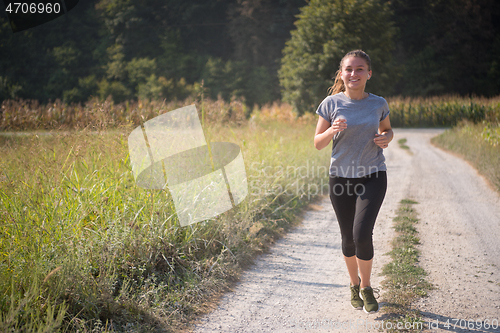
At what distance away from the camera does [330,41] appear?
21.1 metres

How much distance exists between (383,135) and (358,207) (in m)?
0.57

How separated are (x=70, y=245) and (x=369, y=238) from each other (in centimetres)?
222

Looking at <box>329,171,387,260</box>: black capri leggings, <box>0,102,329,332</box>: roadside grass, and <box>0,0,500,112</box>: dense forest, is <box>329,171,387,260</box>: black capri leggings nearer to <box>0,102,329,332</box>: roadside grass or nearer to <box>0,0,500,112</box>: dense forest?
<box>0,102,329,332</box>: roadside grass

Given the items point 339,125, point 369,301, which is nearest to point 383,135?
point 339,125

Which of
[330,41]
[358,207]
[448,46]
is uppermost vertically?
[448,46]

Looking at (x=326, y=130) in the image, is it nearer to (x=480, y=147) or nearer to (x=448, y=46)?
(x=480, y=147)

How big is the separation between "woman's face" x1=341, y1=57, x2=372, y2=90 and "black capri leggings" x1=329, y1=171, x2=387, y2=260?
691mm

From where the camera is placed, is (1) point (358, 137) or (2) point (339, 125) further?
(1) point (358, 137)

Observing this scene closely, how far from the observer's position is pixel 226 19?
40.2 m

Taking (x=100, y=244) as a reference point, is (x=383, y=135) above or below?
above

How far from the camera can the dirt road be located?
9.22 feet

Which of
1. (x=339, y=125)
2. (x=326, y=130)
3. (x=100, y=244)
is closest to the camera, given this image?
(x=339, y=125)

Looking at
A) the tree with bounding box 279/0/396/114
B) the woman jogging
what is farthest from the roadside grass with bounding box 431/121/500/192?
the tree with bounding box 279/0/396/114

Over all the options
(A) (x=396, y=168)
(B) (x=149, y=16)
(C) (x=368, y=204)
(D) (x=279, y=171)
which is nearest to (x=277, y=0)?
(B) (x=149, y=16)
